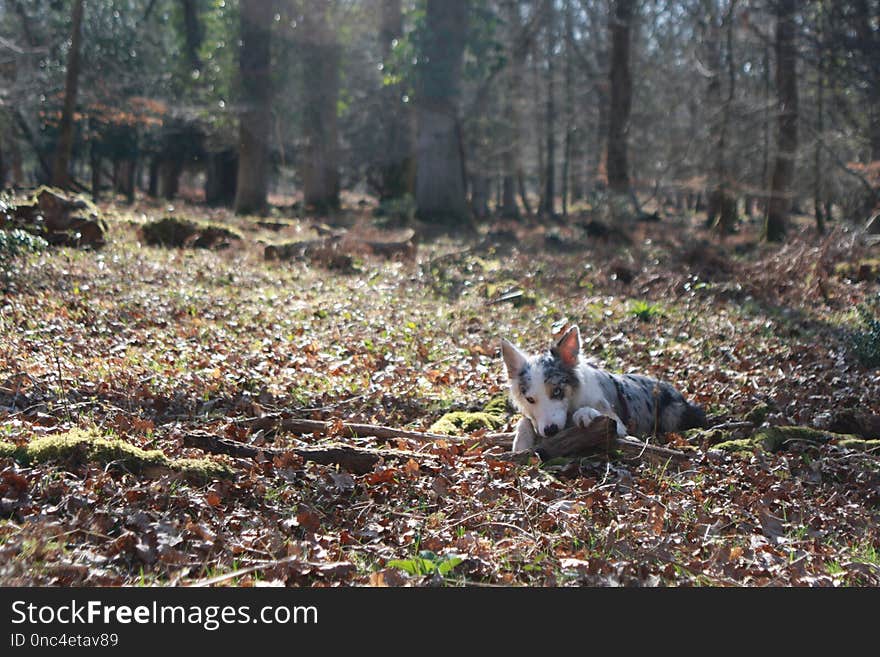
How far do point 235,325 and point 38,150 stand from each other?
27.2 metres

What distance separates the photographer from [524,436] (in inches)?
281

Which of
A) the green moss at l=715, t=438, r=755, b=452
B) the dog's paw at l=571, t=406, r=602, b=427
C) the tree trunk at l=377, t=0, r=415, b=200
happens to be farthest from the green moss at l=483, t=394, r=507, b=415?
the tree trunk at l=377, t=0, r=415, b=200

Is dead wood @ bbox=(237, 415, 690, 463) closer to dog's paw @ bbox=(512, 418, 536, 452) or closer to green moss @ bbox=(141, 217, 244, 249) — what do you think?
dog's paw @ bbox=(512, 418, 536, 452)

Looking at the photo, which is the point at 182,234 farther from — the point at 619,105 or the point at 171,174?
the point at 171,174

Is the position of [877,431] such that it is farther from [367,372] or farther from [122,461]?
[122,461]

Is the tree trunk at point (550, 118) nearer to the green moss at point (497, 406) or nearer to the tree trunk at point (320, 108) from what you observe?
the tree trunk at point (320, 108)

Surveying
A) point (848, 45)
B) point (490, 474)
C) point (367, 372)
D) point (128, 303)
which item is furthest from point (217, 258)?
point (848, 45)

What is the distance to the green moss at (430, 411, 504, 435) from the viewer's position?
785 cm

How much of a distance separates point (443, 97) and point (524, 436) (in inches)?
952

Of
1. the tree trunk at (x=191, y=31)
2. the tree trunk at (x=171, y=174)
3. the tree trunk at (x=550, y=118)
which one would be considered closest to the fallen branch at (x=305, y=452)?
the tree trunk at (x=550, y=118)

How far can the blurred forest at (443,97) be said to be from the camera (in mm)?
22156

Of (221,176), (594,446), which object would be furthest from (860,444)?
(221,176)

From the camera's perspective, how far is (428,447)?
7.21 meters

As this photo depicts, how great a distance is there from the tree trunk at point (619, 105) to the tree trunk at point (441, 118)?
18.6 feet
